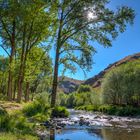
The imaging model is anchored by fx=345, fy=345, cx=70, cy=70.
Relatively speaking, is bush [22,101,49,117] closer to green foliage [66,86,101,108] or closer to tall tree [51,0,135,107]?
tall tree [51,0,135,107]

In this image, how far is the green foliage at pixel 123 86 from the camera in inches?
3214

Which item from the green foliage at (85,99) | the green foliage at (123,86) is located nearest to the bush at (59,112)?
the green foliage at (123,86)

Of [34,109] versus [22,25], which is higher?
[22,25]

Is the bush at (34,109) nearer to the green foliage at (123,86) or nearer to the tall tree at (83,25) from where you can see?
the tall tree at (83,25)

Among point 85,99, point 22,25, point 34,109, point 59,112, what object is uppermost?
point 22,25

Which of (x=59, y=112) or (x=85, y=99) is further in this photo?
(x=85, y=99)

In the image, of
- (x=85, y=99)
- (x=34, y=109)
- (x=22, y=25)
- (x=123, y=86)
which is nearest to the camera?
(x=34, y=109)

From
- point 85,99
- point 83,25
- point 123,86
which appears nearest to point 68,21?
point 83,25

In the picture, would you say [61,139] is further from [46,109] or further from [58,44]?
[58,44]

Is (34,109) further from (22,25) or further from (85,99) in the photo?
(85,99)

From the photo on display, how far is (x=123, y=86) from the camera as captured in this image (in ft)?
283

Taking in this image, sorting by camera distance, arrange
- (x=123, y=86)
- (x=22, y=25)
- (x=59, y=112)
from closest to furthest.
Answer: (x=59, y=112), (x=22, y=25), (x=123, y=86)

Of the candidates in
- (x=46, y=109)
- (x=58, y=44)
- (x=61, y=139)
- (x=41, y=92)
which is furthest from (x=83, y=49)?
(x=41, y=92)

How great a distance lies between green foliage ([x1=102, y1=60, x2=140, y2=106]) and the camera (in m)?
81.6
